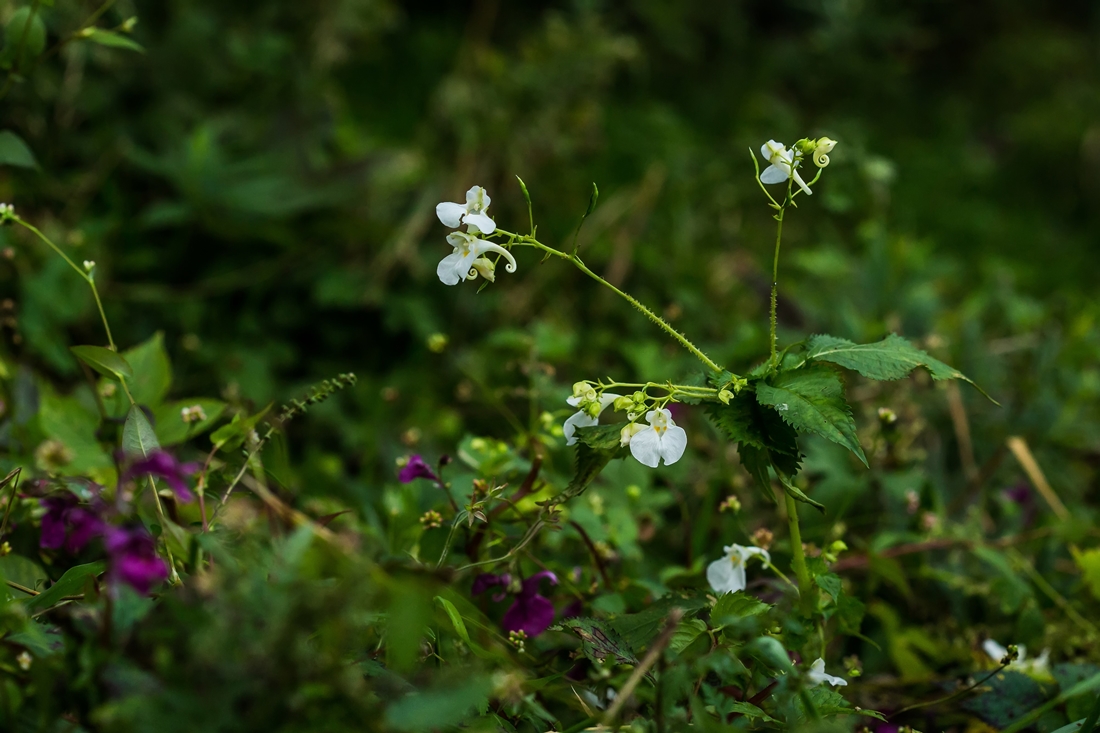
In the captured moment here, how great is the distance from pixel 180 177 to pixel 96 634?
5.20 feet

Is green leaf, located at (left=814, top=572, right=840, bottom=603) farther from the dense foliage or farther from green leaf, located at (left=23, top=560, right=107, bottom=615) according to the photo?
green leaf, located at (left=23, top=560, right=107, bottom=615)

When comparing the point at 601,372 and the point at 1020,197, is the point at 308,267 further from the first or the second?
the point at 1020,197

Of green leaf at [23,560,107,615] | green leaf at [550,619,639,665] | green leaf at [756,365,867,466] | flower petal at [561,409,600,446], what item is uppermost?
green leaf at [756,365,867,466]

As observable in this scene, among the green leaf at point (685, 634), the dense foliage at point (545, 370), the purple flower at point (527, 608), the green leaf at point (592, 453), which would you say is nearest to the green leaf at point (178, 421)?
the dense foliage at point (545, 370)

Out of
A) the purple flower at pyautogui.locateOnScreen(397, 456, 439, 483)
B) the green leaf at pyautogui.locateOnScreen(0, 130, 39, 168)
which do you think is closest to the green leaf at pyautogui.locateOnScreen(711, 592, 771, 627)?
the purple flower at pyautogui.locateOnScreen(397, 456, 439, 483)

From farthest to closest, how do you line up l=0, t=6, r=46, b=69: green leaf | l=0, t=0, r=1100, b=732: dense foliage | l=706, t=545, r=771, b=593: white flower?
Result: l=0, t=6, r=46, b=69: green leaf, l=706, t=545, r=771, b=593: white flower, l=0, t=0, r=1100, b=732: dense foliage

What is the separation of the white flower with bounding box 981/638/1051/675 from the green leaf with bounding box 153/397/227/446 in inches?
45.7

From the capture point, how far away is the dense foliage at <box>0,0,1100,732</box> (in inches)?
30.6

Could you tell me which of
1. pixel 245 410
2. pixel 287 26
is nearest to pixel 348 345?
pixel 245 410

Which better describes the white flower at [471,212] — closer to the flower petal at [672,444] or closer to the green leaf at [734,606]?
the flower petal at [672,444]

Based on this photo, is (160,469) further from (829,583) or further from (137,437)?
(829,583)

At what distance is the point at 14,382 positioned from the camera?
1390 millimetres

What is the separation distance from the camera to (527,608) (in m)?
1.05

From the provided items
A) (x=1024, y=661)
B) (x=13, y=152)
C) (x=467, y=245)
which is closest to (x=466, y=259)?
(x=467, y=245)
